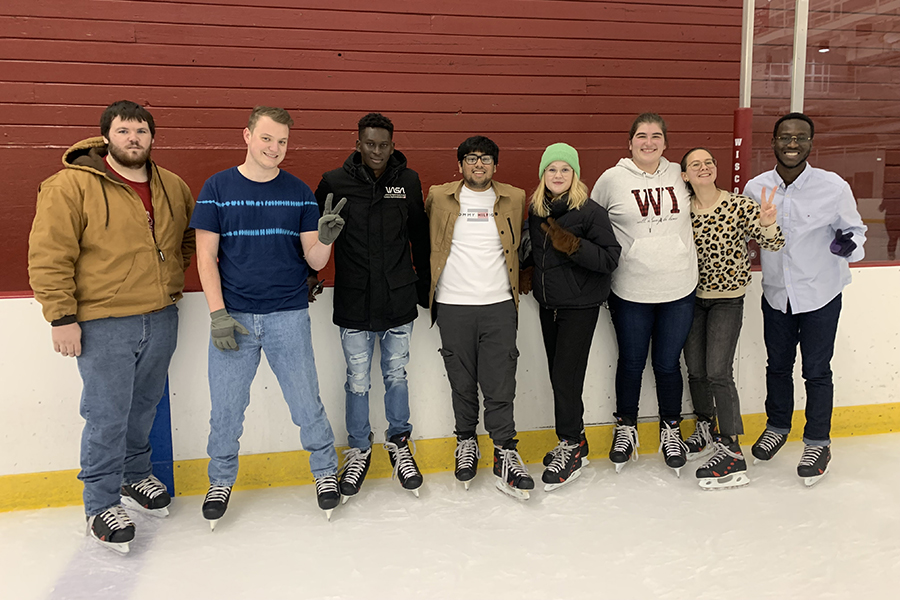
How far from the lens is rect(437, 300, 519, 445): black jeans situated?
8.75 feet

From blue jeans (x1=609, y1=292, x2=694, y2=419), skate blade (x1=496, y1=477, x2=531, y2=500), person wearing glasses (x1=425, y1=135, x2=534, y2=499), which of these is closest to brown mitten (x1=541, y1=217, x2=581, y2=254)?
person wearing glasses (x1=425, y1=135, x2=534, y2=499)

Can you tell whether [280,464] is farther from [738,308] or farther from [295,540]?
[738,308]

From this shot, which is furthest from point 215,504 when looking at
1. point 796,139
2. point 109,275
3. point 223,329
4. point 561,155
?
point 796,139

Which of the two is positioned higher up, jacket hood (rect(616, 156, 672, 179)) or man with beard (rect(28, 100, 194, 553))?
jacket hood (rect(616, 156, 672, 179))

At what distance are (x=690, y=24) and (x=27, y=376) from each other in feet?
18.5

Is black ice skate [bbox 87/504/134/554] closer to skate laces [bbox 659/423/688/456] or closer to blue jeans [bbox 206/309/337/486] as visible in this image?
blue jeans [bbox 206/309/337/486]

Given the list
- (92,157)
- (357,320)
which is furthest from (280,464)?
(92,157)

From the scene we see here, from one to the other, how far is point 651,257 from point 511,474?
1174 mm

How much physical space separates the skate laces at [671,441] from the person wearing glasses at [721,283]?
5.1 inches

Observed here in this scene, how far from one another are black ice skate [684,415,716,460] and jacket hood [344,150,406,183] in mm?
1986

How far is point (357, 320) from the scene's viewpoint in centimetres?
257

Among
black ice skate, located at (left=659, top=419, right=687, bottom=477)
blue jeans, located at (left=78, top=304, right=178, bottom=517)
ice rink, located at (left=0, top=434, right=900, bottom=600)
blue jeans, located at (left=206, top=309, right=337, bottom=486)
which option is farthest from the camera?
black ice skate, located at (left=659, top=419, right=687, bottom=477)

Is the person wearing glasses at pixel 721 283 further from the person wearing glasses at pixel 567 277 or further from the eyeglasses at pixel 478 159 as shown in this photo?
the eyeglasses at pixel 478 159

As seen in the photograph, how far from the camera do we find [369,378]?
269 cm
